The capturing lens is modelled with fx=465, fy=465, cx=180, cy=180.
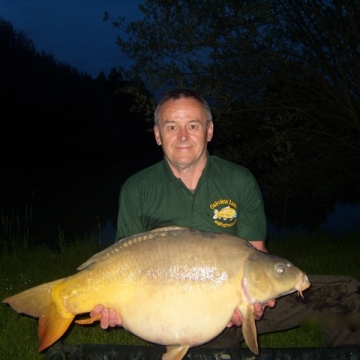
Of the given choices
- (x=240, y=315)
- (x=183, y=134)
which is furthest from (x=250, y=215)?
(x=240, y=315)

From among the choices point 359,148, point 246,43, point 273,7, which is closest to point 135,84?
point 246,43

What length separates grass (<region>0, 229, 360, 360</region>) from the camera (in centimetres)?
245

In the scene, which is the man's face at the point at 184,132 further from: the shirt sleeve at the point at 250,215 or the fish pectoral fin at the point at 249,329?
the fish pectoral fin at the point at 249,329

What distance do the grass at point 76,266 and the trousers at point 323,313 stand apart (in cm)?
23

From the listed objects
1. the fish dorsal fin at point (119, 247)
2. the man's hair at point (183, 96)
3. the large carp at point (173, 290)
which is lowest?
the large carp at point (173, 290)

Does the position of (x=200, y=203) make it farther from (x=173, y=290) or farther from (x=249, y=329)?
(x=249, y=329)

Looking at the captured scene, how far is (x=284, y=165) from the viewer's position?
5703mm

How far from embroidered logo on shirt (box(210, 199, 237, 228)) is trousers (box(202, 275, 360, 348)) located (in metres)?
0.41

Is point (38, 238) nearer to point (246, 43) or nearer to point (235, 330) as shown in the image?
point (246, 43)

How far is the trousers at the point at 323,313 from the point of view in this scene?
1.90m

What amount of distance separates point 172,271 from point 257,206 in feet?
2.15

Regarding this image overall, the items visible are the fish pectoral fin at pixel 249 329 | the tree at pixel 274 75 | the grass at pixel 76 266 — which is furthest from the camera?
the tree at pixel 274 75

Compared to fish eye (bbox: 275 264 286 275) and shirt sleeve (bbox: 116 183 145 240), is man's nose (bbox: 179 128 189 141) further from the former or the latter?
fish eye (bbox: 275 264 286 275)

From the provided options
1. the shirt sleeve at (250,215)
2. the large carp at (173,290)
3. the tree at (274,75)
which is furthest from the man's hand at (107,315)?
the tree at (274,75)
